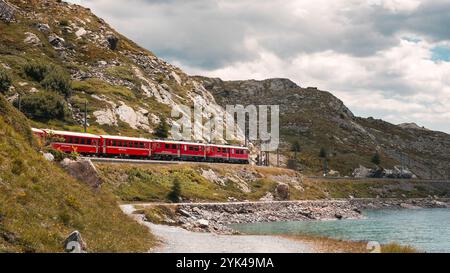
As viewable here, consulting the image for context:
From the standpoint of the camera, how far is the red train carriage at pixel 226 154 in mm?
87312

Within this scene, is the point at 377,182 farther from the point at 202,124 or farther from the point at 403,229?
the point at 403,229

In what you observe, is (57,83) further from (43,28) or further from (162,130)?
(43,28)

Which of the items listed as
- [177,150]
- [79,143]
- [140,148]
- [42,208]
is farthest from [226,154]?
[42,208]

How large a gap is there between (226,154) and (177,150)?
Answer: 1273 centimetres

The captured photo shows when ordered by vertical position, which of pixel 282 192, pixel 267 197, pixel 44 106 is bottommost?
pixel 267 197

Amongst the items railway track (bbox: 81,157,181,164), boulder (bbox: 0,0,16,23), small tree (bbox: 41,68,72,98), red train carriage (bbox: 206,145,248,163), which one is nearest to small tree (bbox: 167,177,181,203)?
railway track (bbox: 81,157,181,164)

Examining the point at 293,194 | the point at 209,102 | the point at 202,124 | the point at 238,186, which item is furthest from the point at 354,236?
the point at 209,102

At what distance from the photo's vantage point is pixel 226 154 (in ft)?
298

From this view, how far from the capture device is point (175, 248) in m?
27.0

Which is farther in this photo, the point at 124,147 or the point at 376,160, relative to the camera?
the point at 376,160

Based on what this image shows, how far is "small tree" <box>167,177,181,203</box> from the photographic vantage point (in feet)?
206

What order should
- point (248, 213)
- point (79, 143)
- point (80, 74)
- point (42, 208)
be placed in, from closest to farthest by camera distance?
point (42, 208)
point (79, 143)
point (248, 213)
point (80, 74)

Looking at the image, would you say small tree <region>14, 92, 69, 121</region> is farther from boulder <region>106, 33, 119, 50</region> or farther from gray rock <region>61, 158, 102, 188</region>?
gray rock <region>61, 158, 102, 188</region>
